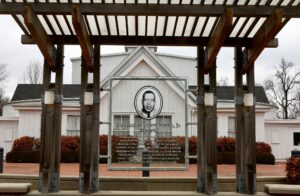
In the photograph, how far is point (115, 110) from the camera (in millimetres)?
Result: 22734

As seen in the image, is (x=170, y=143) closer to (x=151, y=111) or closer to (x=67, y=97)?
(x=151, y=111)

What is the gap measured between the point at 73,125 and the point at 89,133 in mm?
17701

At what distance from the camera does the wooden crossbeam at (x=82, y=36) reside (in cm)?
630

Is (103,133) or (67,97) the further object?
(67,97)

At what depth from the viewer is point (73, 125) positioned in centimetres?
2516

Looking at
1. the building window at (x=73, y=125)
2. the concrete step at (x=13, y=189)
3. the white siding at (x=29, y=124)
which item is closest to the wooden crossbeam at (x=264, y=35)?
the concrete step at (x=13, y=189)

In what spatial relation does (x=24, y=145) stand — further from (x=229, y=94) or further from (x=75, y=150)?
(x=229, y=94)

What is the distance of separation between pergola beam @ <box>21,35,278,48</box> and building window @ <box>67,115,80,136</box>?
17.2 metres

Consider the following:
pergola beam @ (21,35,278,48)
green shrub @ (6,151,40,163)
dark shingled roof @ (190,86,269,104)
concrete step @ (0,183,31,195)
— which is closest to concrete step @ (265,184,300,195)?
pergola beam @ (21,35,278,48)

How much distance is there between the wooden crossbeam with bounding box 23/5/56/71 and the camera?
20.8 feet

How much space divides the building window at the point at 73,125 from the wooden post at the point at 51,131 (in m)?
Result: 16.9

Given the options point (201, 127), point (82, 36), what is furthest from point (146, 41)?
point (201, 127)

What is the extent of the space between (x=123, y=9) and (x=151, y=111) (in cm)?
676

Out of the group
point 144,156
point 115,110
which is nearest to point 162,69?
point 115,110
